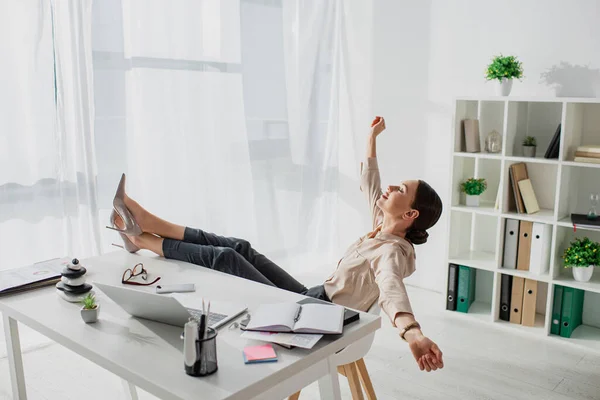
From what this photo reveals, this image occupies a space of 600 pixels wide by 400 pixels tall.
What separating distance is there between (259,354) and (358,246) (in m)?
0.91

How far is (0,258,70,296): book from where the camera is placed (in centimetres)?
198

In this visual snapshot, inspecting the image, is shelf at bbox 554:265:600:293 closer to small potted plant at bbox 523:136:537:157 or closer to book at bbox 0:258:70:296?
small potted plant at bbox 523:136:537:157

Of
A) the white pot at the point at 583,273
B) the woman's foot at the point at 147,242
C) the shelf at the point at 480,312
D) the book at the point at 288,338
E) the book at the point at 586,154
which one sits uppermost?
the book at the point at 586,154

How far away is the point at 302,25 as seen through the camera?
4090 millimetres

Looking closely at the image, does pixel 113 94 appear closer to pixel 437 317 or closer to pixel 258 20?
pixel 258 20

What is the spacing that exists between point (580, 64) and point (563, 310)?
4.38 feet

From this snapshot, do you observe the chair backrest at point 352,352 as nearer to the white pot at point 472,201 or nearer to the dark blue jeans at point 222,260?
the dark blue jeans at point 222,260

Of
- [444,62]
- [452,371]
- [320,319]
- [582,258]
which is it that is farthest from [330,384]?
[444,62]

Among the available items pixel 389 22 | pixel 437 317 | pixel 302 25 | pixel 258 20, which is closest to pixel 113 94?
pixel 258 20

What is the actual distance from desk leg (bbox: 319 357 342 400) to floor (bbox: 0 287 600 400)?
0.97m

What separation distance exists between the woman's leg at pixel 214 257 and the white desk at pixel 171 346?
19 cm

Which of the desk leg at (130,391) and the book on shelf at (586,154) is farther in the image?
the book on shelf at (586,154)

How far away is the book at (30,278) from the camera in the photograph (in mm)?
1984

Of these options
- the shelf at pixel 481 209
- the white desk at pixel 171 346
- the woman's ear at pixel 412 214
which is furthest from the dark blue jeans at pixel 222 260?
the shelf at pixel 481 209
